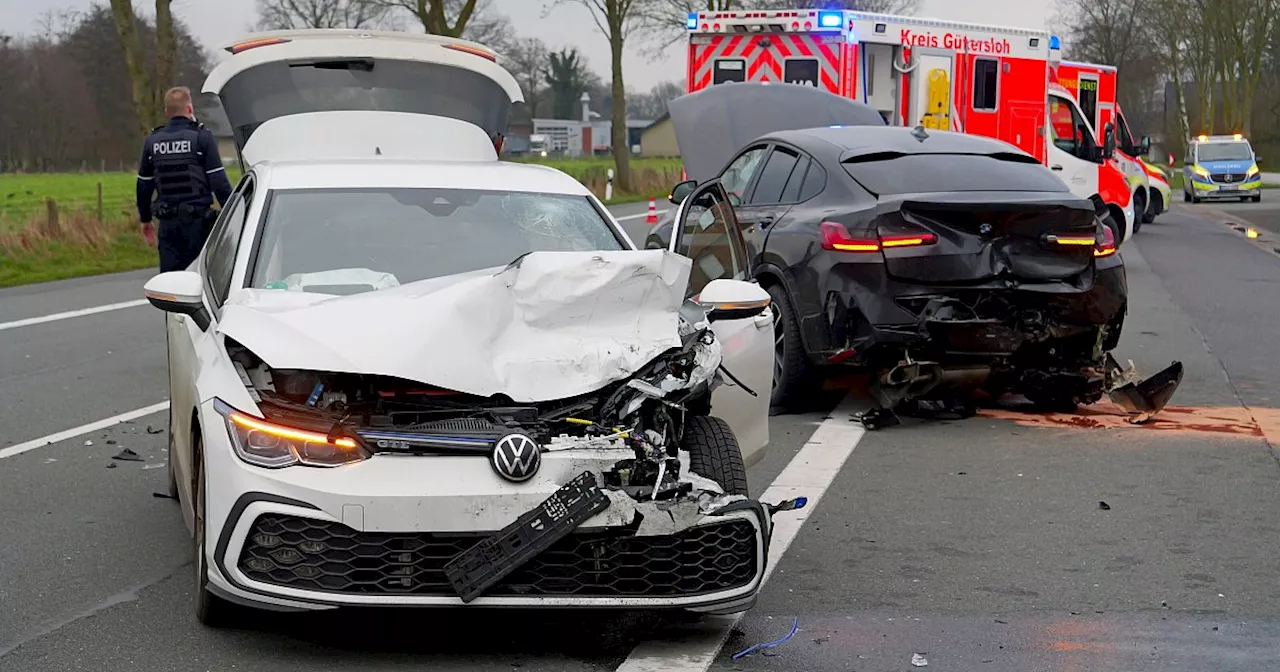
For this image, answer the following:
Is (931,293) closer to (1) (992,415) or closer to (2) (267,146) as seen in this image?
(1) (992,415)

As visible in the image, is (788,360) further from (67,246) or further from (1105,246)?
(67,246)

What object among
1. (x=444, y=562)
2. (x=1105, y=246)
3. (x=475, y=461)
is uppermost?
(x=1105, y=246)

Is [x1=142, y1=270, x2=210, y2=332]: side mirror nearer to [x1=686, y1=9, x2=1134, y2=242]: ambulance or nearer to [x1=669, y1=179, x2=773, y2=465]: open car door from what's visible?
[x1=669, y1=179, x2=773, y2=465]: open car door

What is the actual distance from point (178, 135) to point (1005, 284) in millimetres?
5817

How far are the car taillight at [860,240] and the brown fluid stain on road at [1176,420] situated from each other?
1.34 m

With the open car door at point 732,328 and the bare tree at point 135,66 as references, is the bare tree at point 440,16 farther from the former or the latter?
the open car door at point 732,328

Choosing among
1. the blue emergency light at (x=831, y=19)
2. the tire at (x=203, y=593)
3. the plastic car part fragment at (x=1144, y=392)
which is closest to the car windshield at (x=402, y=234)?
the tire at (x=203, y=593)

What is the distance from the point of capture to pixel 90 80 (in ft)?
241

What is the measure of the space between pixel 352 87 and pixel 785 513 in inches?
174

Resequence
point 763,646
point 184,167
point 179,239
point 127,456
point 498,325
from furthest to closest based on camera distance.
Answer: point 179,239 → point 184,167 → point 127,456 → point 498,325 → point 763,646

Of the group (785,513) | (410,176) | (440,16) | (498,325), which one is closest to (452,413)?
(498,325)

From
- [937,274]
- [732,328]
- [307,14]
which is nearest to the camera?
[732,328]

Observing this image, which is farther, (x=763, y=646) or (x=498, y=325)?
(x=498, y=325)

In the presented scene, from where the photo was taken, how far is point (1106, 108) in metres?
25.2
